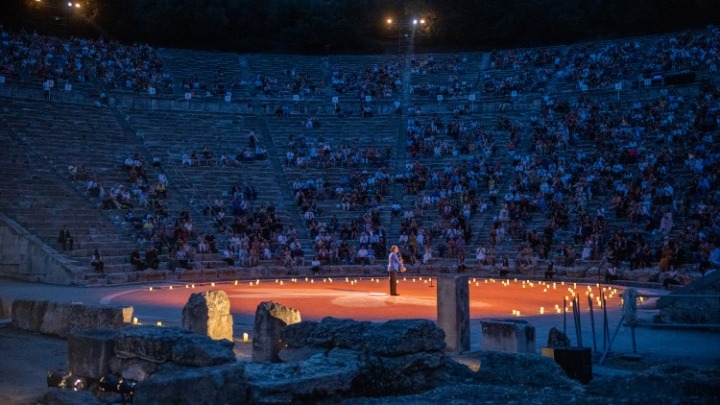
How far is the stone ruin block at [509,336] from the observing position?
9.55m

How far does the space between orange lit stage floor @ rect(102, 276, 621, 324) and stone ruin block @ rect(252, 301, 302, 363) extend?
178 inches

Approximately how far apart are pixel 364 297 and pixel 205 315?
8093mm

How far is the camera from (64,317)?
11156 mm

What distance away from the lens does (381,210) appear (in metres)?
30.6

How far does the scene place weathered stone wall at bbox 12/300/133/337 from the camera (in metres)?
10.4

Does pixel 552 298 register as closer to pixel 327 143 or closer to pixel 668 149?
pixel 668 149

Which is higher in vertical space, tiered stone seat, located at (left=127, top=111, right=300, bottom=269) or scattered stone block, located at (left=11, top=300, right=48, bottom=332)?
tiered stone seat, located at (left=127, top=111, right=300, bottom=269)

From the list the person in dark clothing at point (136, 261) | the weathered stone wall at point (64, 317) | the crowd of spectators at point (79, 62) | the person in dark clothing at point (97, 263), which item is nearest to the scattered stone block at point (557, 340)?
the weathered stone wall at point (64, 317)

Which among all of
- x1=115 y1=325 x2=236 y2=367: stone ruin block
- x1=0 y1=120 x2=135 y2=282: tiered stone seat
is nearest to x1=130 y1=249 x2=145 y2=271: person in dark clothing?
x1=0 y1=120 x2=135 y2=282: tiered stone seat

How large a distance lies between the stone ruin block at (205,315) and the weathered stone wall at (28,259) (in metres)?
12.6

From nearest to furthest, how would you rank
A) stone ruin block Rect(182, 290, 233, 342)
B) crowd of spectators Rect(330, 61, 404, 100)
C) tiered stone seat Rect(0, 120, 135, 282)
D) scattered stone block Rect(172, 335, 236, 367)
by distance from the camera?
scattered stone block Rect(172, 335, 236, 367)
stone ruin block Rect(182, 290, 233, 342)
tiered stone seat Rect(0, 120, 135, 282)
crowd of spectators Rect(330, 61, 404, 100)

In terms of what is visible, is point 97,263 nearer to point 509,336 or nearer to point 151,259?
point 151,259

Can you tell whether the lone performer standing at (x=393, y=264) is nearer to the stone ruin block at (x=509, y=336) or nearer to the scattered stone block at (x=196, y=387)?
the stone ruin block at (x=509, y=336)

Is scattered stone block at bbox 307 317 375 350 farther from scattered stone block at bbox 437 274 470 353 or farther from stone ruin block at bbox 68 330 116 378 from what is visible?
scattered stone block at bbox 437 274 470 353
